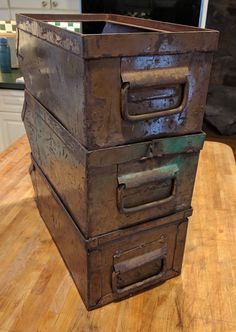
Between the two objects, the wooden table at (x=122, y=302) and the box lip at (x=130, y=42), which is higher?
the box lip at (x=130, y=42)

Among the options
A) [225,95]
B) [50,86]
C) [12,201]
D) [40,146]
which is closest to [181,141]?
[50,86]

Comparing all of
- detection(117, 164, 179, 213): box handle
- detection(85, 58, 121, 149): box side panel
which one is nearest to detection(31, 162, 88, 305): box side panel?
detection(117, 164, 179, 213): box handle

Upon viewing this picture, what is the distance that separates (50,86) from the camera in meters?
0.73

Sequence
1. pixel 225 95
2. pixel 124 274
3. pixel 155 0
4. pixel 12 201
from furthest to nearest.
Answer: pixel 225 95 < pixel 155 0 < pixel 12 201 < pixel 124 274

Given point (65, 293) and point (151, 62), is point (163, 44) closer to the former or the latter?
point (151, 62)

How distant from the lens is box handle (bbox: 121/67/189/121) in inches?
22.4

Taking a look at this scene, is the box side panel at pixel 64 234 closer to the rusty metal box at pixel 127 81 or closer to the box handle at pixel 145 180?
the box handle at pixel 145 180

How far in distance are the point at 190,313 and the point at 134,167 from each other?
38 cm

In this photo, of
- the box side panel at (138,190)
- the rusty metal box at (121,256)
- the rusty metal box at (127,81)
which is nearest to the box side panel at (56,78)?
the rusty metal box at (127,81)

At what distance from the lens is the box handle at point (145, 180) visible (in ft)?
2.18

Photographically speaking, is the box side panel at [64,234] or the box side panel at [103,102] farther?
the box side panel at [64,234]

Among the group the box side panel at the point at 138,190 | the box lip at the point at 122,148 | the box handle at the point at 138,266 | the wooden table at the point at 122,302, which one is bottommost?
the wooden table at the point at 122,302

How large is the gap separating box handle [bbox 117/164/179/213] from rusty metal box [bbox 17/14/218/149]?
0.08 m

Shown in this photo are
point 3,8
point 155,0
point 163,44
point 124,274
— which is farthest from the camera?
point 3,8
